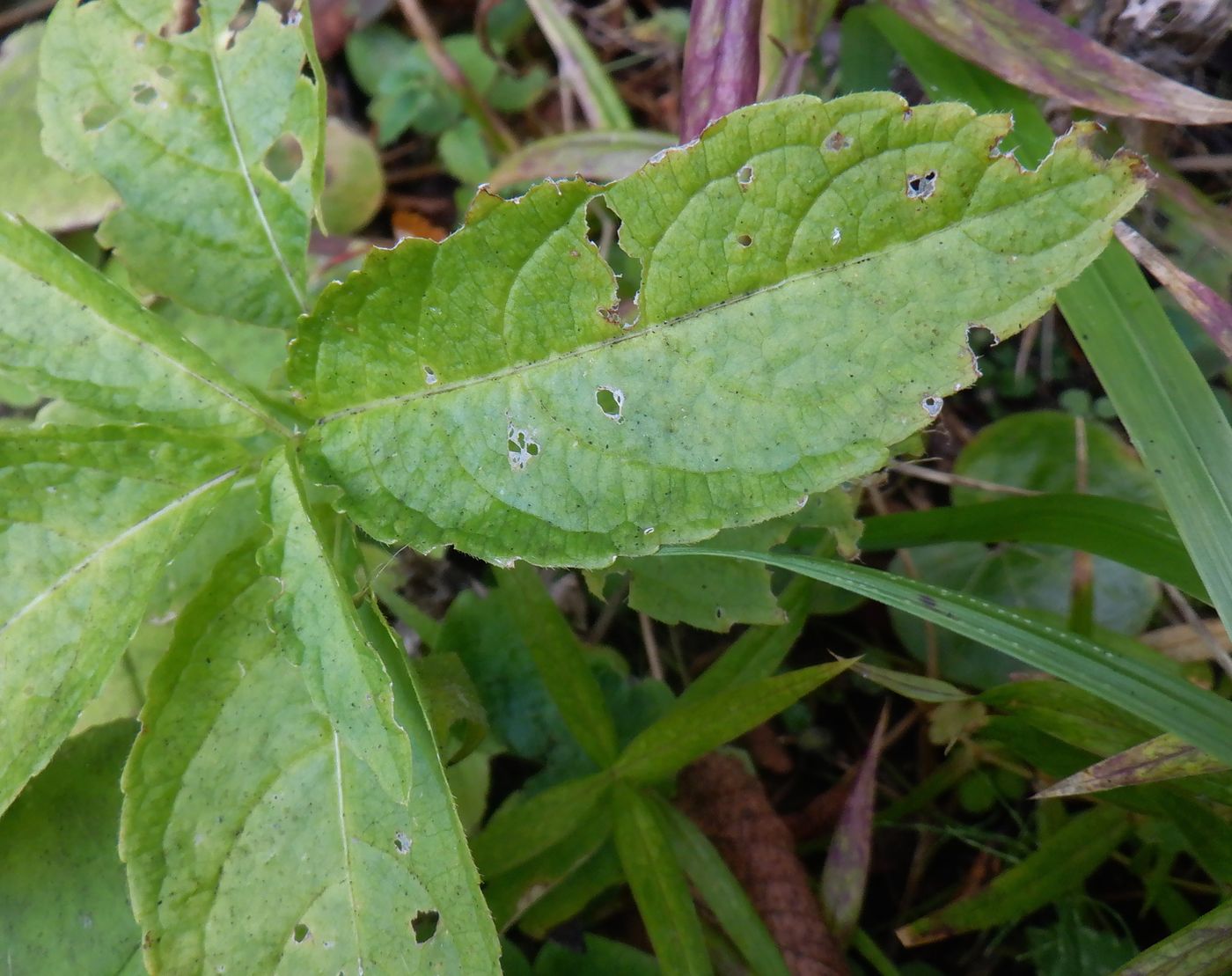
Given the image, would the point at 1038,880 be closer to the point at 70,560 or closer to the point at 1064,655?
the point at 1064,655

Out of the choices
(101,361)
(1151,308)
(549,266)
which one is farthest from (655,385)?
(1151,308)

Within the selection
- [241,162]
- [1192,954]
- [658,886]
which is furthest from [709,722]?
[241,162]

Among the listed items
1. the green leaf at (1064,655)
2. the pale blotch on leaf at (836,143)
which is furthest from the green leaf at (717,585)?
the pale blotch on leaf at (836,143)

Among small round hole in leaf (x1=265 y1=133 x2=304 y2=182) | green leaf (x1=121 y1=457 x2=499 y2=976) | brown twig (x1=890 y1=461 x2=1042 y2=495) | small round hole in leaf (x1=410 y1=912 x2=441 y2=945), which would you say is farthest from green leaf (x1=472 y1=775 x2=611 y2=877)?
small round hole in leaf (x1=265 y1=133 x2=304 y2=182)

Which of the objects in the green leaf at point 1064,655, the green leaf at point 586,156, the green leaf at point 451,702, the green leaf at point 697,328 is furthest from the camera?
the green leaf at point 586,156

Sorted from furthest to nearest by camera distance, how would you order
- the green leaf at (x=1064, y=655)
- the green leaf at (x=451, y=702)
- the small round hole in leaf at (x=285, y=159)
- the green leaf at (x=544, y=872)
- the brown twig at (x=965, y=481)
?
1. the small round hole in leaf at (x=285, y=159)
2. the brown twig at (x=965, y=481)
3. the green leaf at (x=544, y=872)
4. the green leaf at (x=451, y=702)
5. the green leaf at (x=1064, y=655)

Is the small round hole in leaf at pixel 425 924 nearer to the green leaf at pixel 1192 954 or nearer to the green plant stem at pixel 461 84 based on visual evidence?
the green leaf at pixel 1192 954
